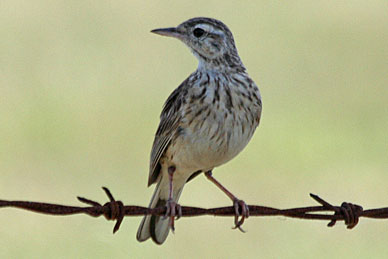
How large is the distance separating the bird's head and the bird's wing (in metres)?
0.35

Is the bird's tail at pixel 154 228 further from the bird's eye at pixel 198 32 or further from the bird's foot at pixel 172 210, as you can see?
the bird's eye at pixel 198 32

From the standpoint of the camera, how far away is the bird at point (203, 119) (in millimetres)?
7363

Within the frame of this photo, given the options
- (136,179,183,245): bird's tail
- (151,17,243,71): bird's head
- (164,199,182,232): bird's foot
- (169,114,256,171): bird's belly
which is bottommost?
(136,179,183,245): bird's tail

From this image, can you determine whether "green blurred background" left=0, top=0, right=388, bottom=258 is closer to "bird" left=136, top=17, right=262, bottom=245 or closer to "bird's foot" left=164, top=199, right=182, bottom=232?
"bird" left=136, top=17, right=262, bottom=245

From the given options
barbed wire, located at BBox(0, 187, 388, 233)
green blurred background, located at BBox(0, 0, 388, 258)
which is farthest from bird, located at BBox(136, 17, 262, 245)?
green blurred background, located at BBox(0, 0, 388, 258)

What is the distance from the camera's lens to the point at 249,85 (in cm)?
760

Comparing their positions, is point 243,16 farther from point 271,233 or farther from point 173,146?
point 173,146

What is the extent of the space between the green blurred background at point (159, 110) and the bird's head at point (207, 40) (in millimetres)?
3897

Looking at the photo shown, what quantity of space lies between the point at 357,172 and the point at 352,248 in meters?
2.29

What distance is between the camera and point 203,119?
24.1 ft

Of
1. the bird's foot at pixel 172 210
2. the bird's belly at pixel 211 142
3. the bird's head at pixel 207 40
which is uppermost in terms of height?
the bird's head at pixel 207 40

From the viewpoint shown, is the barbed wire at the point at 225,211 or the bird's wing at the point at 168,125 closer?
the barbed wire at the point at 225,211

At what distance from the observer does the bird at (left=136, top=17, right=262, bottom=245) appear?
24.2 ft

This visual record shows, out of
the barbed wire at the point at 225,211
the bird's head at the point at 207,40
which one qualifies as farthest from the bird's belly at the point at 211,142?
the barbed wire at the point at 225,211
